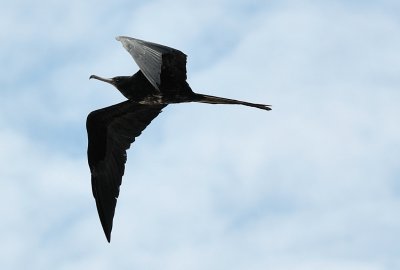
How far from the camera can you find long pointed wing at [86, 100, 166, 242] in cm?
1533

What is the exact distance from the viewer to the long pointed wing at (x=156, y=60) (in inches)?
448

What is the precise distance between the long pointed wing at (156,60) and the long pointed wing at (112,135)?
1851mm

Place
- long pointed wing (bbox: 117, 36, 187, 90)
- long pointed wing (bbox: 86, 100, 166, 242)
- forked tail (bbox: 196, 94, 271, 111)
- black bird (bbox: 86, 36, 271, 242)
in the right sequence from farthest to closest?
long pointed wing (bbox: 86, 100, 166, 242), black bird (bbox: 86, 36, 271, 242), forked tail (bbox: 196, 94, 271, 111), long pointed wing (bbox: 117, 36, 187, 90)

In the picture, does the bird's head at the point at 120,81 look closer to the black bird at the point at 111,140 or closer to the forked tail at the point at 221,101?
the black bird at the point at 111,140

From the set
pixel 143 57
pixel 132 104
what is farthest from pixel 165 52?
pixel 132 104

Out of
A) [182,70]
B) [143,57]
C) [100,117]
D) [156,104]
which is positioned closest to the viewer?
[143,57]

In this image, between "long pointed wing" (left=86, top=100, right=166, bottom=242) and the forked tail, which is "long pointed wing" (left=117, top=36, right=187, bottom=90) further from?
"long pointed wing" (left=86, top=100, right=166, bottom=242)

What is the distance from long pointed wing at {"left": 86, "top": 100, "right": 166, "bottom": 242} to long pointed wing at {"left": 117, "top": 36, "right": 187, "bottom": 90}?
1.85 metres

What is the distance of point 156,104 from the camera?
567 inches

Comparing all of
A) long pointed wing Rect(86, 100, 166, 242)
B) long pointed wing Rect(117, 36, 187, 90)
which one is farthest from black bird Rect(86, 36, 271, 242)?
long pointed wing Rect(117, 36, 187, 90)

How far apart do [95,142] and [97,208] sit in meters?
1.04

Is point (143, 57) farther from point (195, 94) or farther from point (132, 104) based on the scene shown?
point (132, 104)

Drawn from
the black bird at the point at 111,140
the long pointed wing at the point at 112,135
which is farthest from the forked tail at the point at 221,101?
the long pointed wing at the point at 112,135

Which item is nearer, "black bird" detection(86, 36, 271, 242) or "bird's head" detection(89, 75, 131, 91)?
"bird's head" detection(89, 75, 131, 91)
